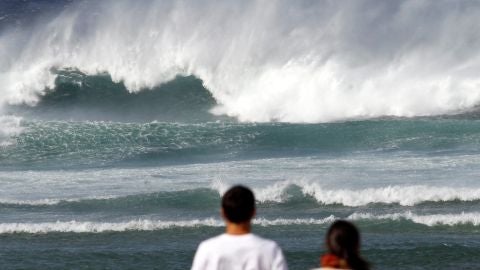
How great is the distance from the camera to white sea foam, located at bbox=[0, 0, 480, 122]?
32.8 m

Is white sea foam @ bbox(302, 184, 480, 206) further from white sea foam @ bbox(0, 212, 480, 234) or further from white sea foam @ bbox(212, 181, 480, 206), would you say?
white sea foam @ bbox(0, 212, 480, 234)

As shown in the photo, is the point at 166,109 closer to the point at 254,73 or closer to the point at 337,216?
the point at 254,73

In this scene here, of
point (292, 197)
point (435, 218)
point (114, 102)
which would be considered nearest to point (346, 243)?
point (435, 218)

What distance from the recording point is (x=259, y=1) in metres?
36.5

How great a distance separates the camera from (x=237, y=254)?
17.3 ft

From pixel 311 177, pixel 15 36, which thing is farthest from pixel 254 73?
pixel 311 177

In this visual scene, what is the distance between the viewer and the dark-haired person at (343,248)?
16.5 ft

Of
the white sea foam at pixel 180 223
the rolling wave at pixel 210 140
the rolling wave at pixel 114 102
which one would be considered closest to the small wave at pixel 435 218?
the white sea foam at pixel 180 223

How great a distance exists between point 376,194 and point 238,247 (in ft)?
43.8

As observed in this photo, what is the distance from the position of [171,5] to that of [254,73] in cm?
515

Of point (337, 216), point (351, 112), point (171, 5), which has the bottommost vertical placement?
point (337, 216)

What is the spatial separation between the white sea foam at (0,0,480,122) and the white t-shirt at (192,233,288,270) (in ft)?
87.6

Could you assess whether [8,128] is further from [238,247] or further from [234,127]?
[238,247]

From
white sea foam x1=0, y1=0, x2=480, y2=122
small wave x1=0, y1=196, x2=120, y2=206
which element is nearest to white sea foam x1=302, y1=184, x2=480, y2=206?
small wave x1=0, y1=196, x2=120, y2=206
